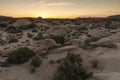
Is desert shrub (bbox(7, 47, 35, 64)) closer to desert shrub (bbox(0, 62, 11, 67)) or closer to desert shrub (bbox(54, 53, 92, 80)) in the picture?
desert shrub (bbox(0, 62, 11, 67))

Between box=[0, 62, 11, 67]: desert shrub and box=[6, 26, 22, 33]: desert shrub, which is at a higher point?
box=[0, 62, 11, 67]: desert shrub

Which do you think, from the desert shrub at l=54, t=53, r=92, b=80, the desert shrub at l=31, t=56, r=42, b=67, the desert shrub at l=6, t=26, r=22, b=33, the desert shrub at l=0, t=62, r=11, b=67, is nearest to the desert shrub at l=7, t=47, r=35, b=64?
the desert shrub at l=0, t=62, r=11, b=67

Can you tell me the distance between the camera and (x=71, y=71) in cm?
1333

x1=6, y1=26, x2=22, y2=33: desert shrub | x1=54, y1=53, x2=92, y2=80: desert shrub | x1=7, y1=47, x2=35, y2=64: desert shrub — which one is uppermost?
x1=7, y1=47, x2=35, y2=64: desert shrub

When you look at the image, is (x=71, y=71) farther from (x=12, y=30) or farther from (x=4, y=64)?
(x=12, y=30)

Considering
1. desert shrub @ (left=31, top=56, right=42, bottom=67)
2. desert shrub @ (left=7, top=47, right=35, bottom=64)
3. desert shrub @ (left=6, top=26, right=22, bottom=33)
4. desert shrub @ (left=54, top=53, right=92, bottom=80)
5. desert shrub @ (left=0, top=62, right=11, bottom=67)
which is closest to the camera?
desert shrub @ (left=54, top=53, right=92, bottom=80)

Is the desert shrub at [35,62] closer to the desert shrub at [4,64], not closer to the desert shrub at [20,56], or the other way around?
the desert shrub at [20,56]

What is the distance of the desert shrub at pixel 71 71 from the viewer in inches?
514

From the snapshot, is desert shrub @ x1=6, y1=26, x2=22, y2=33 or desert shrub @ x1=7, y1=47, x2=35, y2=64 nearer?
desert shrub @ x1=7, y1=47, x2=35, y2=64

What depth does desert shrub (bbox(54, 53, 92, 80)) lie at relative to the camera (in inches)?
514

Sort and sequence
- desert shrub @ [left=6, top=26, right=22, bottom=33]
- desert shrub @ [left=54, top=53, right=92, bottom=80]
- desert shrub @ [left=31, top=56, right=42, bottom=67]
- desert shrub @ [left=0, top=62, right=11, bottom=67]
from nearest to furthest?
desert shrub @ [left=54, top=53, right=92, bottom=80]
desert shrub @ [left=0, top=62, right=11, bottom=67]
desert shrub @ [left=31, top=56, right=42, bottom=67]
desert shrub @ [left=6, top=26, right=22, bottom=33]

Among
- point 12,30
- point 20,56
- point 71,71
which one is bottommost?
point 12,30

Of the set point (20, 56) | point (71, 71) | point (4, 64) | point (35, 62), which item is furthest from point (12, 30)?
point (71, 71)

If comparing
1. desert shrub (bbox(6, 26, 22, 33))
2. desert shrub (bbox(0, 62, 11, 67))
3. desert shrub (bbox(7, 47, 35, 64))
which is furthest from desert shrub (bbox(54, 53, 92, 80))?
desert shrub (bbox(6, 26, 22, 33))
